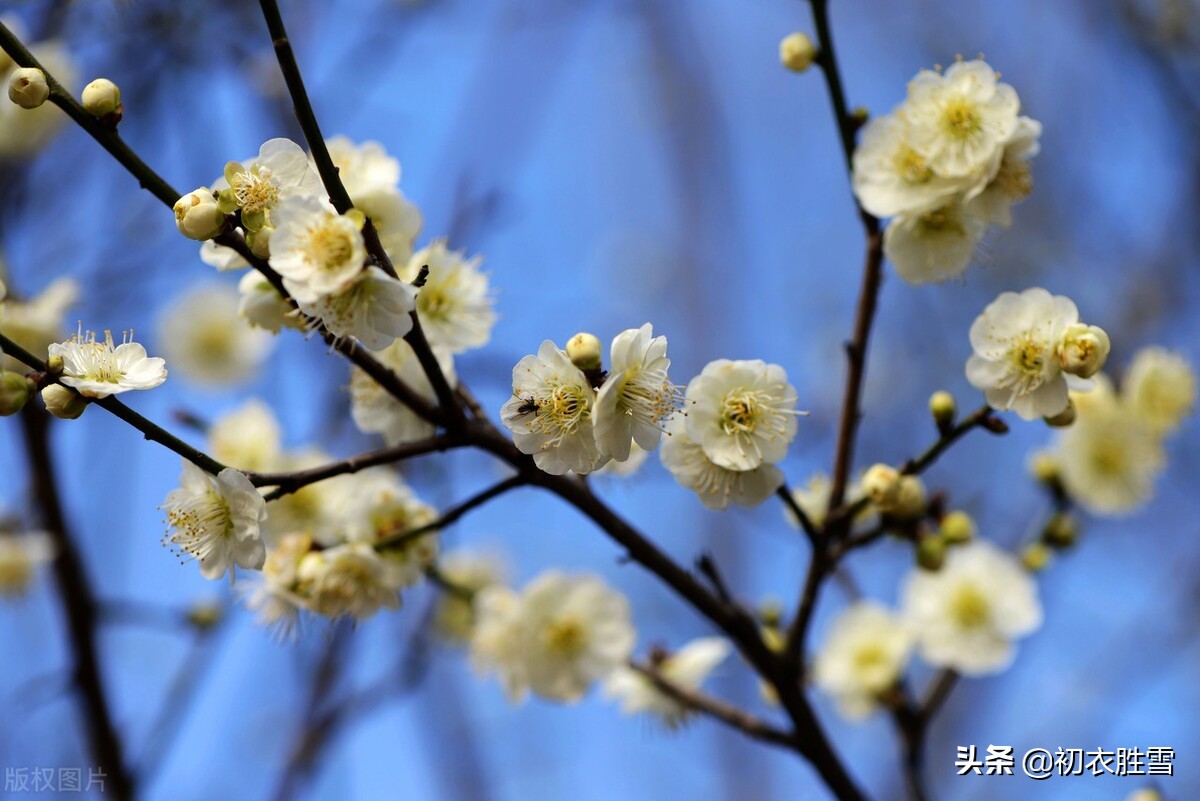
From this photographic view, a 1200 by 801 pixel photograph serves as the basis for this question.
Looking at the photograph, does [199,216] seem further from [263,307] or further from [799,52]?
[799,52]

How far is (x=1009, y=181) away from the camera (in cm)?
182

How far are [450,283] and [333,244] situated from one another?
0.52 meters

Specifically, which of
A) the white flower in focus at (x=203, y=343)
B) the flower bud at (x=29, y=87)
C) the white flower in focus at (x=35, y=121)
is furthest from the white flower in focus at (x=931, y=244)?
the white flower in focus at (x=203, y=343)

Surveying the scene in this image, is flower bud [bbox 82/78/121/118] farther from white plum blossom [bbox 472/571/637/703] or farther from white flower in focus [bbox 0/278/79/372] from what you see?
white plum blossom [bbox 472/571/637/703]

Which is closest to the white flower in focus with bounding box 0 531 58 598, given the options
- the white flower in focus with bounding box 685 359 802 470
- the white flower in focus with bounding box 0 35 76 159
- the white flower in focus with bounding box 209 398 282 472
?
the white flower in focus with bounding box 209 398 282 472

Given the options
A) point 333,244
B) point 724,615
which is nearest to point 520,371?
point 333,244

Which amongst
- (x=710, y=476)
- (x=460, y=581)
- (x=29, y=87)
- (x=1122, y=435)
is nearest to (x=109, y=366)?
(x=29, y=87)

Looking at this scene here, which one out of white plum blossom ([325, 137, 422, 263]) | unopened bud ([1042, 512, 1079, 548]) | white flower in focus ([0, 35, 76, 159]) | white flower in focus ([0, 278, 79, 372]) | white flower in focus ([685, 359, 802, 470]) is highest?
white flower in focus ([0, 35, 76, 159])

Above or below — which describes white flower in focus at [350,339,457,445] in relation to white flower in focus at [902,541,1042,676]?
below

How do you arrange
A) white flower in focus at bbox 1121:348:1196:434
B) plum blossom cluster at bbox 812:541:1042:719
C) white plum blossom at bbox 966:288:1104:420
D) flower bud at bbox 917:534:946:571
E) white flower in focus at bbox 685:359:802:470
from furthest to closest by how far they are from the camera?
plum blossom cluster at bbox 812:541:1042:719, white flower in focus at bbox 1121:348:1196:434, flower bud at bbox 917:534:946:571, white plum blossom at bbox 966:288:1104:420, white flower in focus at bbox 685:359:802:470

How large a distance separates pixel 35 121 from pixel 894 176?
2.83 metres

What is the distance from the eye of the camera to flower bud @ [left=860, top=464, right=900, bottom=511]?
1.78 metres

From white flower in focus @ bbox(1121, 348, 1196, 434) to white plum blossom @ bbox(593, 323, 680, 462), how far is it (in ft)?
5.20

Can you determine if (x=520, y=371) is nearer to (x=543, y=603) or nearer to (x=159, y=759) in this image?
(x=543, y=603)
